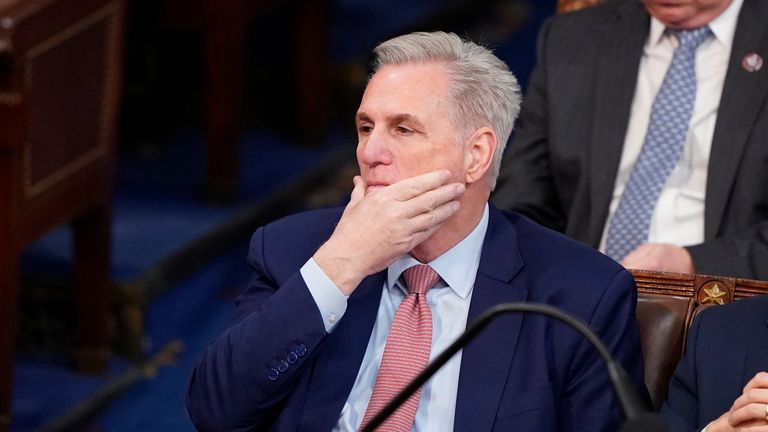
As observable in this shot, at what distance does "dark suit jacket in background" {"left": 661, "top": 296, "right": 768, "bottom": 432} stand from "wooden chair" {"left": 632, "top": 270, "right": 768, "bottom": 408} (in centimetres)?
8

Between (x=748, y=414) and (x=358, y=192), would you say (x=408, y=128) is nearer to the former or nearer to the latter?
(x=358, y=192)

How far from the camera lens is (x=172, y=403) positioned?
4.23 m

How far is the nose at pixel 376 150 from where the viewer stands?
2383 millimetres

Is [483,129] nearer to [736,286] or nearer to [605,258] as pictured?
[605,258]

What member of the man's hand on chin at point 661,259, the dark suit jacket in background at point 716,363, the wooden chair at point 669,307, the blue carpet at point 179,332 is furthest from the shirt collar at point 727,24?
the blue carpet at point 179,332

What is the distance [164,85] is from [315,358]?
3.31 metres

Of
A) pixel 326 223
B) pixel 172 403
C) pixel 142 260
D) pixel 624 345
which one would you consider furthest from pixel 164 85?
pixel 624 345

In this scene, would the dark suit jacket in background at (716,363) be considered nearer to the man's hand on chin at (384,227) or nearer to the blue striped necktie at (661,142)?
the man's hand on chin at (384,227)

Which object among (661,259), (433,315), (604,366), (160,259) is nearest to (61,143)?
(160,259)

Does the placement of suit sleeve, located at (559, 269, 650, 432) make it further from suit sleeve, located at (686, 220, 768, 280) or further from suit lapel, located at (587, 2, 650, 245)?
suit lapel, located at (587, 2, 650, 245)

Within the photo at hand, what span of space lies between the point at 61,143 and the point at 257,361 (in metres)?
1.91

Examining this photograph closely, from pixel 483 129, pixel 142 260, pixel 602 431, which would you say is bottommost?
pixel 142 260

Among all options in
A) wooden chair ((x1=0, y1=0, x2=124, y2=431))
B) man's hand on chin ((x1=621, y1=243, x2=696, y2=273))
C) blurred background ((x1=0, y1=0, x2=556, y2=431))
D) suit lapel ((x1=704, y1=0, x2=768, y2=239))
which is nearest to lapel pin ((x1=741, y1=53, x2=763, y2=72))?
suit lapel ((x1=704, y1=0, x2=768, y2=239))

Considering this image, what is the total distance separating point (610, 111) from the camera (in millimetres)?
3316
